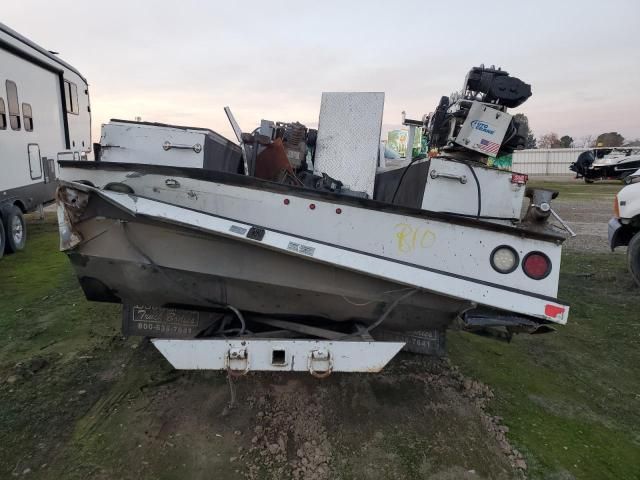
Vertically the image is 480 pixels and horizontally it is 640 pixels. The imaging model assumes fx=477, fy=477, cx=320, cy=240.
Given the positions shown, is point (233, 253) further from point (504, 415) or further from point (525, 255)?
point (504, 415)

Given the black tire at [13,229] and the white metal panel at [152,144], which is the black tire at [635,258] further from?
the black tire at [13,229]

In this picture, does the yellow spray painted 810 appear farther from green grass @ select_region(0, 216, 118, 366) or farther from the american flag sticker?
green grass @ select_region(0, 216, 118, 366)

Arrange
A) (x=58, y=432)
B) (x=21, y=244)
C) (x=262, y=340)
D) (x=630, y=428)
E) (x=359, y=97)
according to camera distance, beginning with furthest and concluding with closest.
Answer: (x=21, y=244) < (x=359, y=97) < (x=630, y=428) < (x=58, y=432) < (x=262, y=340)

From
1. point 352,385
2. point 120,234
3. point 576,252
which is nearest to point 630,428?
point 352,385

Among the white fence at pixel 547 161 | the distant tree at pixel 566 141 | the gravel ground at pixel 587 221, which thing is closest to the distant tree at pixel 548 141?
the distant tree at pixel 566 141

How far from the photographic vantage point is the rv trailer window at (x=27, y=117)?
860cm

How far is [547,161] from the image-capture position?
135 ft

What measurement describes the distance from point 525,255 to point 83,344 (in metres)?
3.81

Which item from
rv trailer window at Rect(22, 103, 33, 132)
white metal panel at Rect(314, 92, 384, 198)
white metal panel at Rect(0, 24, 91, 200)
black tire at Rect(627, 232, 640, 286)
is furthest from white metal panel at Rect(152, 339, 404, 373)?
rv trailer window at Rect(22, 103, 33, 132)

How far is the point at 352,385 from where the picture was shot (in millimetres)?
3641

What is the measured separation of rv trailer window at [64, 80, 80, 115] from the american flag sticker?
10403mm

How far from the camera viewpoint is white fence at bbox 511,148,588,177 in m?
40.2

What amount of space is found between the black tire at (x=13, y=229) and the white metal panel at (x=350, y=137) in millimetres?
6342

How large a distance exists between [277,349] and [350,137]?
2.23 meters
